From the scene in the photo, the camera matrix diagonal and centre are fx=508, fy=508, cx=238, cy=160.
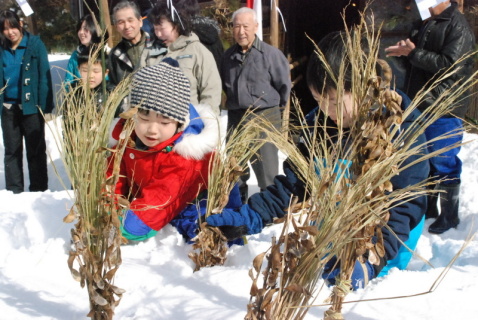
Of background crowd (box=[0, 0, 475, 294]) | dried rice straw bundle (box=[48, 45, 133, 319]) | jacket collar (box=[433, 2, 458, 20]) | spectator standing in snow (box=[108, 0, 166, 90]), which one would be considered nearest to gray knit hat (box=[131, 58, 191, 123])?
background crowd (box=[0, 0, 475, 294])

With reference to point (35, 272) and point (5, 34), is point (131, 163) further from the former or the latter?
point (5, 34)

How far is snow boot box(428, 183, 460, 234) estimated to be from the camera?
11.8ft

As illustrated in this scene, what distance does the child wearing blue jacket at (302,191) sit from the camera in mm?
1685

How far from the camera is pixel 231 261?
8.02 ft

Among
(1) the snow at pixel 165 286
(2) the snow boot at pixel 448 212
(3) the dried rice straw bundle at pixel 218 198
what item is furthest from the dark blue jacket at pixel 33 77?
(2) the snow boot at pixel 448 212

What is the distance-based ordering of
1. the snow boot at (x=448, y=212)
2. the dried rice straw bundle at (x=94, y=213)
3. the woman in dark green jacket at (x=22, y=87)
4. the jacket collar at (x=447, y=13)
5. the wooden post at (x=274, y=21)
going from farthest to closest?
the wooden post at (x=274, y=21) → the woman in dark green jacket at (x=22, y=87) → the snow boot at (x=448, y=212) → the jacket collar at (x=447, y=13) → the dried rice straw bundle at (x=94, y=213)

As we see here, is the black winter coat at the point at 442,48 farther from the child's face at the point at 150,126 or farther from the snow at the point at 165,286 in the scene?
the child's face at the point at 150,126

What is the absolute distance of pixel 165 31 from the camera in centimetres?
378

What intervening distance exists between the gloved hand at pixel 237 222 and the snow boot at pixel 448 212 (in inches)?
79.0

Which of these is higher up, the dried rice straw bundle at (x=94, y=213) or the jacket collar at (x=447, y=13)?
the jacket collar at (x=447, y=13)

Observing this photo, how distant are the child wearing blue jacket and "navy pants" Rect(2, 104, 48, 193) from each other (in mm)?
3122

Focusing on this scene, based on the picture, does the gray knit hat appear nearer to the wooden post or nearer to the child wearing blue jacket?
the child wearing blue jacket

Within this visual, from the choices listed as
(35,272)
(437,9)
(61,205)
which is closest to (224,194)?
(35,272)

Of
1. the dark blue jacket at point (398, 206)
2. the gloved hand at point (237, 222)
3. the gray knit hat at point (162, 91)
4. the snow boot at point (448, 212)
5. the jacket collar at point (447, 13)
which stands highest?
the jacket collar at point (447, 13)
